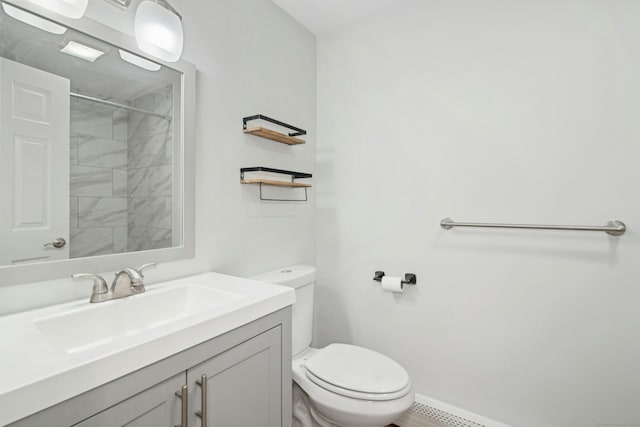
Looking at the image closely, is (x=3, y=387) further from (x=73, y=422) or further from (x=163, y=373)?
(x=163, y=373)

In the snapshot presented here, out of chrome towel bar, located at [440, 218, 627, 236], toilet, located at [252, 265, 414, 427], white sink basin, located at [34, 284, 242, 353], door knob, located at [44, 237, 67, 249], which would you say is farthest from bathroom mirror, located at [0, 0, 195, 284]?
chrome towel bar, located at [440, 218, 627, 236]

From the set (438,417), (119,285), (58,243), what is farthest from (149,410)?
(438,417)

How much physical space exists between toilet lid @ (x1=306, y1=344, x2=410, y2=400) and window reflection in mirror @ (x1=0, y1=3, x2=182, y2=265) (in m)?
0.84

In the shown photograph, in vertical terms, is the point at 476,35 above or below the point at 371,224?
above

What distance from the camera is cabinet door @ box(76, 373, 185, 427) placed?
630mm

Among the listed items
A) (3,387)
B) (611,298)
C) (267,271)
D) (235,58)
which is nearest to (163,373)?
(3,387)

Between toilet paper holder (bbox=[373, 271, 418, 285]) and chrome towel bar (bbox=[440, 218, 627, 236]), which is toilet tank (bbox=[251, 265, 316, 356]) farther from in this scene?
chrome towel bar (bbox=[440, 218, 627, 236])

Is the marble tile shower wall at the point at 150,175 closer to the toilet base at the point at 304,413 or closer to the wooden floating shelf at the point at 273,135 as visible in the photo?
the wooden floating shelf at the point at 273,135

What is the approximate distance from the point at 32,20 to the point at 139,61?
300 mm

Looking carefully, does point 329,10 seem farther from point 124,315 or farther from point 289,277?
point 124,315

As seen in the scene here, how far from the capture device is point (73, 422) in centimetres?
58

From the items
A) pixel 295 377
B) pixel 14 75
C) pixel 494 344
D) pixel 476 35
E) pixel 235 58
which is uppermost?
pixel 476 35

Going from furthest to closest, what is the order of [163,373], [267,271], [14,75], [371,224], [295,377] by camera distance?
[371,224], [267,271], [295,377], [14,75], [163,373]

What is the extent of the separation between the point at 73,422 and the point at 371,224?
1573 mm
